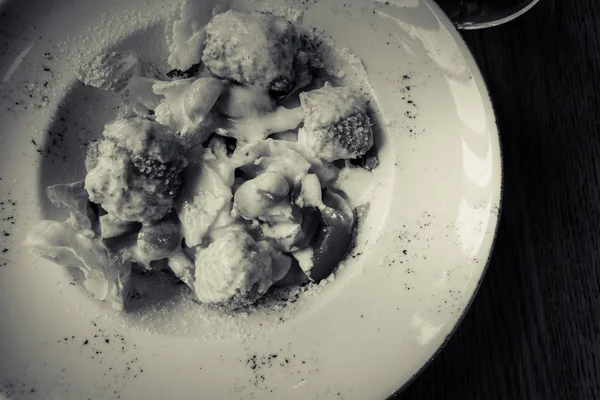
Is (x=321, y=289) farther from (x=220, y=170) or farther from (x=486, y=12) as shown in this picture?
(x=486, y=12)

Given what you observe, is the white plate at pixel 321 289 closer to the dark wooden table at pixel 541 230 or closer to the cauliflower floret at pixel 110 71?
the cauliflower floret at pixel 110 71

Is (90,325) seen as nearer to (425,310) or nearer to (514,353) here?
(425,310)

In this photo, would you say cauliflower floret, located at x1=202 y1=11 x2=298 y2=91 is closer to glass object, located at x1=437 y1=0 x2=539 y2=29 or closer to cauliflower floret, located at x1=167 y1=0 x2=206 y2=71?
cauliflower floret, located at x1=167 y1=0 x2=206 y2=71

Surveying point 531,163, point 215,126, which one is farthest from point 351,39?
point 531,163

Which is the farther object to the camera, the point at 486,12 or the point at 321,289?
the point at 486,12

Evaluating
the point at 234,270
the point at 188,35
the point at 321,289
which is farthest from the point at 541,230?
the point at 188,35

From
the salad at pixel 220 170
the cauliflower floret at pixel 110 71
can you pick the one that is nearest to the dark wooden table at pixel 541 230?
the salad at pixel 220 170
